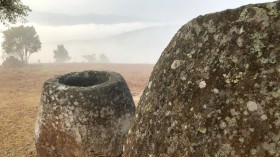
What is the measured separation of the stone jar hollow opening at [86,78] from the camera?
11.9 m

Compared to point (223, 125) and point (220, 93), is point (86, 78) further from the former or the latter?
point (223, 125)

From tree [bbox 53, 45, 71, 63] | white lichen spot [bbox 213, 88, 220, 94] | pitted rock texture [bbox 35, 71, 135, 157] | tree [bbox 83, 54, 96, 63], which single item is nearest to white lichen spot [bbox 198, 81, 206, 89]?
white lichen spot [bbox 213, 88, 220, 94]

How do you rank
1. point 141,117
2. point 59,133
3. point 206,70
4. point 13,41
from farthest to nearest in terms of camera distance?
point 13,41
point 59,133
point 141,117
point 206,70

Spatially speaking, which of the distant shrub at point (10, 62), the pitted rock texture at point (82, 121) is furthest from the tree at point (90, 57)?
the pitted rock texture at point (82, 121)

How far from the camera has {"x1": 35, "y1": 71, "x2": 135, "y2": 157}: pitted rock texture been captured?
9.40 meters

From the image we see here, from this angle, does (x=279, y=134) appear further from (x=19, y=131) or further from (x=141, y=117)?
(x=19, y=131)

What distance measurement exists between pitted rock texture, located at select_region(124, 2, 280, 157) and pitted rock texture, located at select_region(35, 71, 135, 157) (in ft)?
17.9

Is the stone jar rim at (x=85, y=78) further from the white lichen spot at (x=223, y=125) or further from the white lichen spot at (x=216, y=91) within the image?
the white lichen spot at (x=223, y=125)

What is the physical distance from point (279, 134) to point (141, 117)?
1.57m

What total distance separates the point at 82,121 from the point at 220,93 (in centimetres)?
644

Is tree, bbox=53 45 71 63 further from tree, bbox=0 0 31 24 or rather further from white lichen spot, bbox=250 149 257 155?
white lichen spot, bbox=250 149 257 155

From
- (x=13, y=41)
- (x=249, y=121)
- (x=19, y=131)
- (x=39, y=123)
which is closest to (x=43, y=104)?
(x=39, y=123)

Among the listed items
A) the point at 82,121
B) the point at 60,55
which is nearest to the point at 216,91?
the point at 82,121

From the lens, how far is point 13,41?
79750 mm
